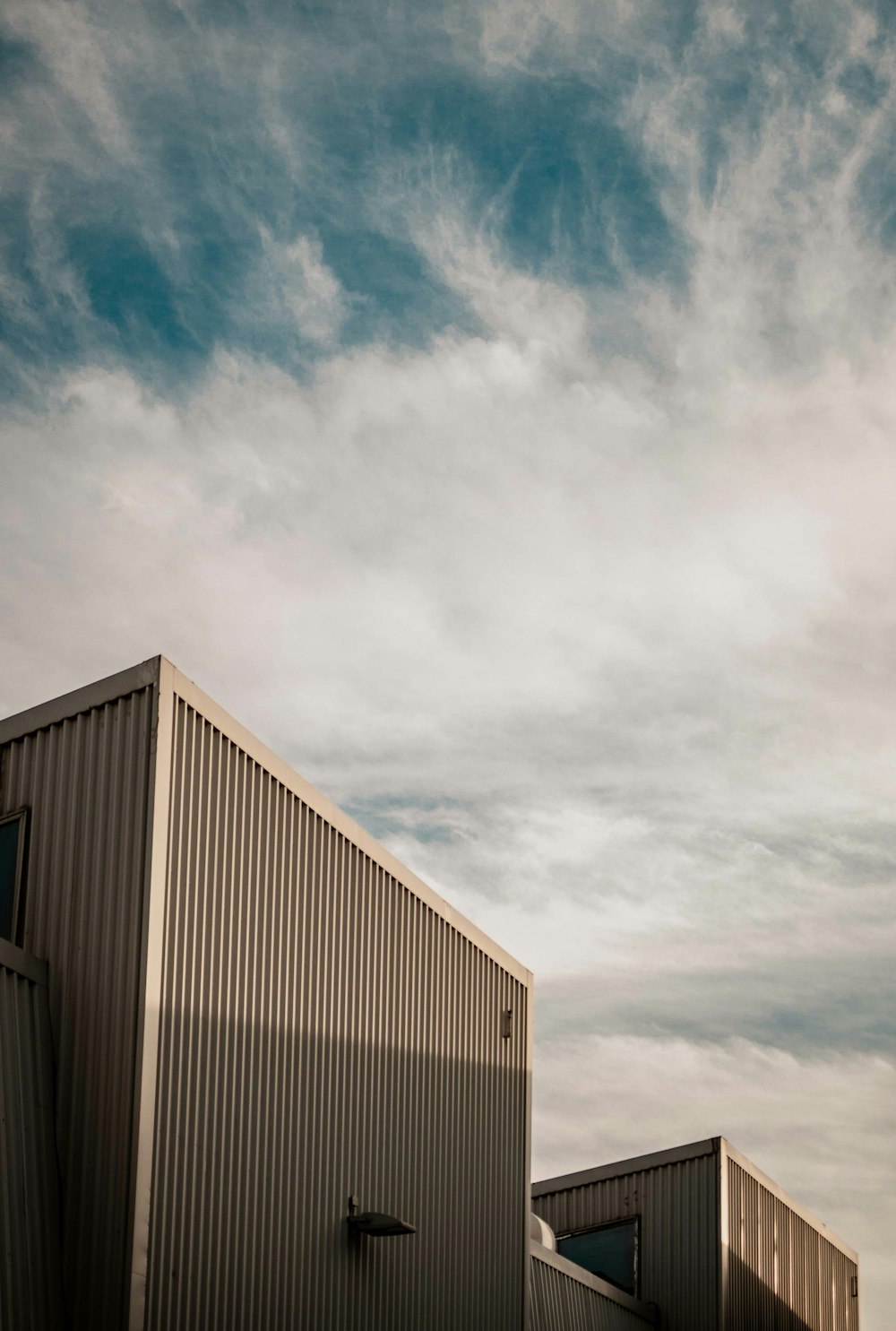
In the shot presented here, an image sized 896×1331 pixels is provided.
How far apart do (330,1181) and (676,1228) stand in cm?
1468

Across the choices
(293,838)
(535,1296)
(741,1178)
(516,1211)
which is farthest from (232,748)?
(741,1178)

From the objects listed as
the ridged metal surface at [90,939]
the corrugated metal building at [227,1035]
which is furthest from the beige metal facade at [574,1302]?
the ridged metal surface at [90,939]

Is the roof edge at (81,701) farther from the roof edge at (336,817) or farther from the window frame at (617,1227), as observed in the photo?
the window frame at (617,1227)

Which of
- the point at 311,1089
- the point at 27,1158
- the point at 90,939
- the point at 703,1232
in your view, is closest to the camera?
the point at 27,1158

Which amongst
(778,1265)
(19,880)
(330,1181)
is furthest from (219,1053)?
(778,1265)

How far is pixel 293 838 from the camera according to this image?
60.9 feet

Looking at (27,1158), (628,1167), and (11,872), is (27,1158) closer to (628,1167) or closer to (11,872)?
(11,872)

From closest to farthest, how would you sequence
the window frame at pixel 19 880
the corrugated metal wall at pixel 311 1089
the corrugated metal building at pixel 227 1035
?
the corrugated metal building at pixel 227 1035 < the corrugated metal wall at pixel 311 1089 < the window frame at pixel 19 880

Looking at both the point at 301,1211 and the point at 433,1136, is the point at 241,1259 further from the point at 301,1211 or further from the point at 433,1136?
the point at 433,1136

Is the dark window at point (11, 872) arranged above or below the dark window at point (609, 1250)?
above

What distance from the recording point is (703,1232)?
29.9 m

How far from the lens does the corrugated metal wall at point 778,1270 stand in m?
30.3

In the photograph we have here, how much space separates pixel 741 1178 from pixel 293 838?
17.3 m

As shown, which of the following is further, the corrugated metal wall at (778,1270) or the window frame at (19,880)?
the corrugated metal wall at (778,1270)
